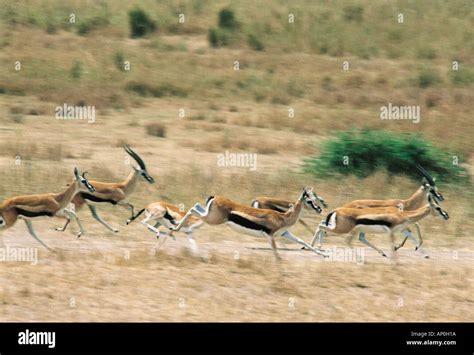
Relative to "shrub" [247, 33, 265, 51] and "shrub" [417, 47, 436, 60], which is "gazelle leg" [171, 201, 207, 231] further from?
"shrub" [417, 47, 436, 60]

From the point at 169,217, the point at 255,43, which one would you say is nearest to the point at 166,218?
the point at 169,217

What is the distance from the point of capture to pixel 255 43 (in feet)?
137

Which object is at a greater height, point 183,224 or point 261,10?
point 261,10

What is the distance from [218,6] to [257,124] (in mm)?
17853

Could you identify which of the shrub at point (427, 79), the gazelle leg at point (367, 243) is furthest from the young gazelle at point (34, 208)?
the shrub at point (427, 79)

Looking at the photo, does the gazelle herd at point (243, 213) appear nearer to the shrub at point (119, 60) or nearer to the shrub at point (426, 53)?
the shrub at point (119, 60)

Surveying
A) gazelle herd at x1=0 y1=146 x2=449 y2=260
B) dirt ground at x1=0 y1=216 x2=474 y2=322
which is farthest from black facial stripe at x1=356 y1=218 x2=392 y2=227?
dirt ground at x1=0 y1=216 x2=474 y2=322

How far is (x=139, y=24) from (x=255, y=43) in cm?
413

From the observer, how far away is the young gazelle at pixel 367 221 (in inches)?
699

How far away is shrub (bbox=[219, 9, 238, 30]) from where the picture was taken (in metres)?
43.6

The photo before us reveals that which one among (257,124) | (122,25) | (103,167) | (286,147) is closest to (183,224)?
Result: (103,167)

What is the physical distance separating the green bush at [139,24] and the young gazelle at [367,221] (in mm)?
25107

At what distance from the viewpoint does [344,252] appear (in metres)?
18.3
